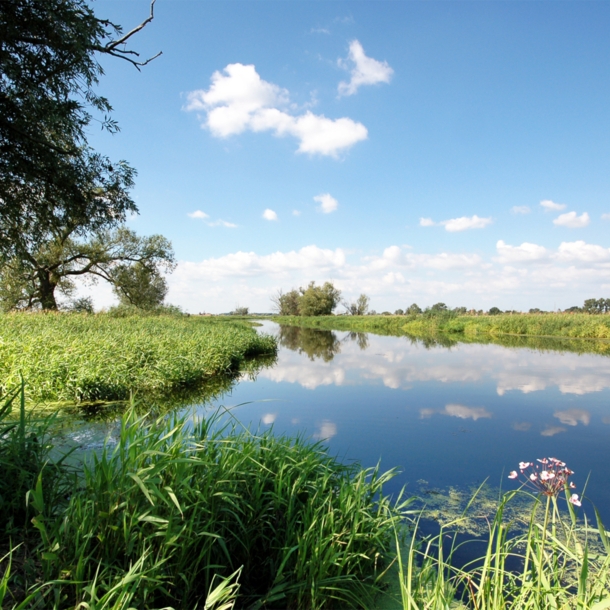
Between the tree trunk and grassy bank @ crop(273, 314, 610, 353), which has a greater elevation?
the tree trunk

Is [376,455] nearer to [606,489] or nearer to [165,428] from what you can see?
[606,489]

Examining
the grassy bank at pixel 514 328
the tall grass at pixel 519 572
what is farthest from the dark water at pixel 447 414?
the grassy bank at pixel 514 328

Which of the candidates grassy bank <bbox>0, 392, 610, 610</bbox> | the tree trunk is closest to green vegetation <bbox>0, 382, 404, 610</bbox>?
grassy bank <bbox>0, 392, 610, 610</bbox>

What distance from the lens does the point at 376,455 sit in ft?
16.7

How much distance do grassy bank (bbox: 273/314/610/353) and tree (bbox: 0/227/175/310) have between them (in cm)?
1876

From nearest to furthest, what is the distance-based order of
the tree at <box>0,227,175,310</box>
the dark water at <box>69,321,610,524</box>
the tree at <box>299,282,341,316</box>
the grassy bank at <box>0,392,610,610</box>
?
the grassy bank at <box>0,392,610,610</box>
the dark water at <box>69,321,610,524</box>
the tree at <box>0,227,175,310</box>
the tree at <box>299,282,341,316</box>

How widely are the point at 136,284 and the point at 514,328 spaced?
26316mm

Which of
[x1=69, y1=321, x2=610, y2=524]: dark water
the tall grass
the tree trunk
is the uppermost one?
the tree trunk

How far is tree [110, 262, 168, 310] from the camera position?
24156 mm

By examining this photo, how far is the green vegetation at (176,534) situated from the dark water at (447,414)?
110 centimetres

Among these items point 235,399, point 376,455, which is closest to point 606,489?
point 376,455

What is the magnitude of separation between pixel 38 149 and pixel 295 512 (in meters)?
6.69

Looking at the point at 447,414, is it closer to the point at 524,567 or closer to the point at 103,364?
the point at 524,567

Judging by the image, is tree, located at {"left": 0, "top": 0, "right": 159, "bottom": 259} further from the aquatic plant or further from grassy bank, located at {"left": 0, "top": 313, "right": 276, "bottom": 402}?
the aquatic plant
